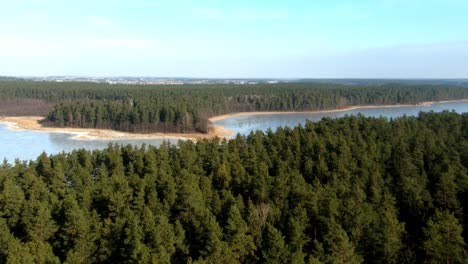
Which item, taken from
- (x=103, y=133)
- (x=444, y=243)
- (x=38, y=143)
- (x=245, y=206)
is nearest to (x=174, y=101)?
(x=103, y=133)

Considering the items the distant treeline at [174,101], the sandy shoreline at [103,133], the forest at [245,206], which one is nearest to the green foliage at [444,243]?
the forest at [245,206]

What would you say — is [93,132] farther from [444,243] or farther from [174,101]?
[444,243]

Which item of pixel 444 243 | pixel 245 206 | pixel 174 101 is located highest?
pixel 174 101

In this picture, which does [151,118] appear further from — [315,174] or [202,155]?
[315,174]

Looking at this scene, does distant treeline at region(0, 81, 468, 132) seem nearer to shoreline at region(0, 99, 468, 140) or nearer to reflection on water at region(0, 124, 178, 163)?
shoreline at region(0, 99, 468, 140)

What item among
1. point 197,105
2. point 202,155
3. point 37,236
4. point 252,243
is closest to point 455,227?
point 252,243
